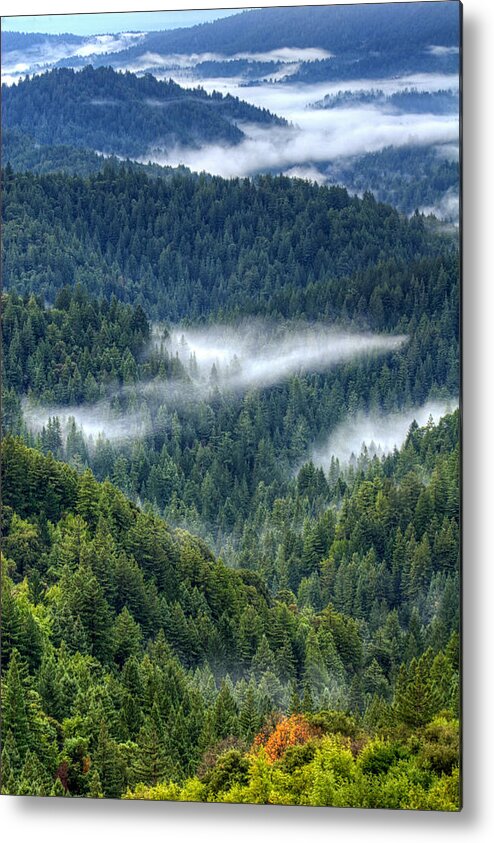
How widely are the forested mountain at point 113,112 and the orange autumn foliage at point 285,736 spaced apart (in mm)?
2443

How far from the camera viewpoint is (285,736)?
277 inches

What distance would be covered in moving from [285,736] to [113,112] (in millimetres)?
2739

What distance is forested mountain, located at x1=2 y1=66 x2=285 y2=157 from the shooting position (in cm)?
726

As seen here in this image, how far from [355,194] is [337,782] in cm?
242

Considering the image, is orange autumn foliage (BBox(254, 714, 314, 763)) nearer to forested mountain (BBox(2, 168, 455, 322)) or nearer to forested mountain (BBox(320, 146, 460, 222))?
forested mountain (BBox(2, 168, 455, 322))

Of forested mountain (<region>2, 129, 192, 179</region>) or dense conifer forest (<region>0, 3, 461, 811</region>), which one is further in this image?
forested mountain (<region>2, 129, 192, 179</region>)

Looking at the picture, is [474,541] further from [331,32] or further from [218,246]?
[331,32]

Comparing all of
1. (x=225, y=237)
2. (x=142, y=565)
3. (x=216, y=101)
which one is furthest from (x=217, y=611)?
(x=216, y=101)

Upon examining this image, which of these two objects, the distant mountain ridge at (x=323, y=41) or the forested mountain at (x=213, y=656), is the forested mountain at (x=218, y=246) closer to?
the distant mountain ridge at (x=323, y=41)

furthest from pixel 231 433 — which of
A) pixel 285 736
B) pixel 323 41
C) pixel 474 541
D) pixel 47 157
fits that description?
pixel 323 41

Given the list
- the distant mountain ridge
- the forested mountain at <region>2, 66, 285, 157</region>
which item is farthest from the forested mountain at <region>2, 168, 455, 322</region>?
the distant mountain ridge

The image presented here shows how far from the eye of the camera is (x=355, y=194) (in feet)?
23.2

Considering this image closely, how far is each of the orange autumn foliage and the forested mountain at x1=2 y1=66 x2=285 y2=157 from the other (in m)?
2.44

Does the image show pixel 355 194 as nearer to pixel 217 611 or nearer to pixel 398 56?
pixel 398 56
